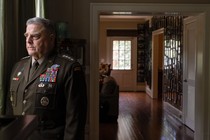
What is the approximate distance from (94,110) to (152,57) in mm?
6492

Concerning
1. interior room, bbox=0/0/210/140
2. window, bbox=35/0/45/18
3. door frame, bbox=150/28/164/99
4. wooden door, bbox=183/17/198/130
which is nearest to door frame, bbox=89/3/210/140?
interior room, bbox=0/0/210/140

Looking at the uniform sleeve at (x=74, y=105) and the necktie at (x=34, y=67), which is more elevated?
the necktie at (x=34, y=67)

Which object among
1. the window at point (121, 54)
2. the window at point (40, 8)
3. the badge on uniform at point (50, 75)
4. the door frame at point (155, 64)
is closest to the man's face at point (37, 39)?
the badge on uniform at point (50, 75)

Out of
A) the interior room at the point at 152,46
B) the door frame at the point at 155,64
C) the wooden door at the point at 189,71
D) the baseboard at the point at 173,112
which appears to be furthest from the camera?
the door frame at the point at 155,64

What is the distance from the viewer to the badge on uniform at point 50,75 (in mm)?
1957

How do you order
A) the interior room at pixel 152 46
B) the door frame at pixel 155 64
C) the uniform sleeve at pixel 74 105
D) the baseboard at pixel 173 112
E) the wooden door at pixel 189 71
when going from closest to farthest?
the uniform sleeve at pixel 74 105
the interior room at pixel 152 46
the wooden door at pixel 189 71
the baseboard at pixel 173 112
the door frame at pixel 155 64

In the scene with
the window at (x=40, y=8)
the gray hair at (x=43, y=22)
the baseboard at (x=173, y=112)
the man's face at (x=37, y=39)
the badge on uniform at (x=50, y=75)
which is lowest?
the baseboard at (x=173, y=112)

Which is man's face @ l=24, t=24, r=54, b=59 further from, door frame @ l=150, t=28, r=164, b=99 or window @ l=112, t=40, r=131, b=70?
window @ l=112, t=40, r=131, b=70

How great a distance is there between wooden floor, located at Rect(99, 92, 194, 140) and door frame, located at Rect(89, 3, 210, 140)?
96cm

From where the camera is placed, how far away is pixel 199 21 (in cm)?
448

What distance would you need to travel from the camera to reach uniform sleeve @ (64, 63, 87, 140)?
192 cm

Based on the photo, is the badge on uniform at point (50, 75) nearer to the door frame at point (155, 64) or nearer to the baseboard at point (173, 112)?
the baseboard at point (173, 112)

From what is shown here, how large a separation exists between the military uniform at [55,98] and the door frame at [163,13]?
7.07 feet

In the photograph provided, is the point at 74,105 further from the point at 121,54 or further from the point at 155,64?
the point at 121,54
